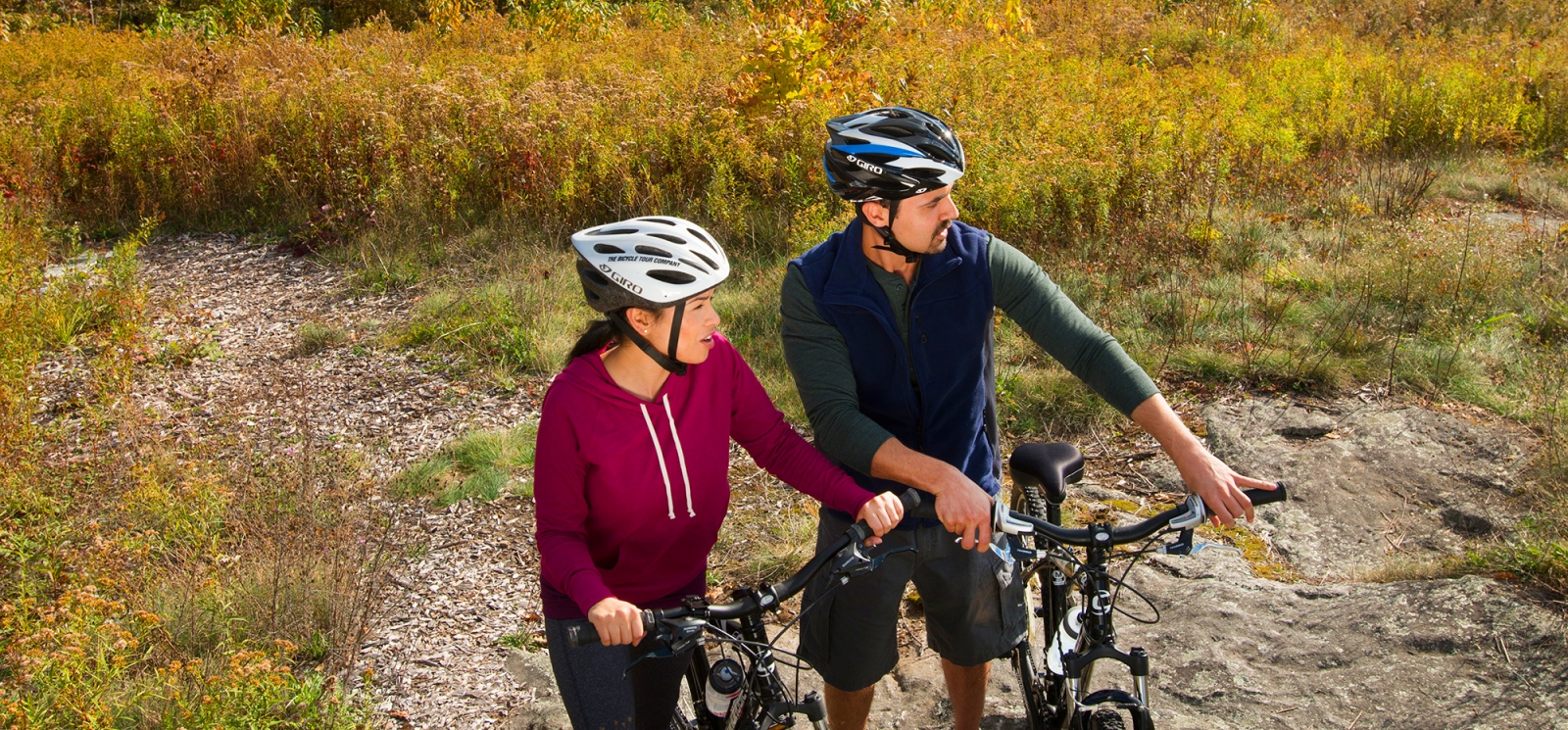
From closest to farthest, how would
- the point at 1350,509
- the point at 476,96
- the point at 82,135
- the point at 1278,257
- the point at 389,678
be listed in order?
the point at 389,678
the point at 1350,509
the point at 1278,257
the point at 476,96
the point at 82,135

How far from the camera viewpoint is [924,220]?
9.76 ft

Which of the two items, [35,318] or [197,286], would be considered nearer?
[35,318]

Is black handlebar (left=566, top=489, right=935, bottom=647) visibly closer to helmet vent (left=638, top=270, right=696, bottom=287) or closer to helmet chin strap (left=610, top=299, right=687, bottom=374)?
helmet chin strap (left=610, top=299, right=687, bottom=374)

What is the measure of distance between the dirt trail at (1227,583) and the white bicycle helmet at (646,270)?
206cm

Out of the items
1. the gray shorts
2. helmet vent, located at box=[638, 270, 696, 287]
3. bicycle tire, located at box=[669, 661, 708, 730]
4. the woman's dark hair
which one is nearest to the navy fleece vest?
the gray shorts

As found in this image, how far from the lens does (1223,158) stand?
8578 mm

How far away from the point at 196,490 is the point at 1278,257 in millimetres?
7375

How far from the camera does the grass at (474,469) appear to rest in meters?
5.75

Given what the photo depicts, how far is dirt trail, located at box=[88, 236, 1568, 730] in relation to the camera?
396cm

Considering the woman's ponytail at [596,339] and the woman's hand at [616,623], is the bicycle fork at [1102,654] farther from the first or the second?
the woman's ponytail at [596,339]

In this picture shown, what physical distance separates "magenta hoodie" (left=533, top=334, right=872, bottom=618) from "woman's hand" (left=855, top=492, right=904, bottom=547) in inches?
6.7

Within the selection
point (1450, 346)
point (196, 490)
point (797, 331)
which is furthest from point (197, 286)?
point (1450, 346)

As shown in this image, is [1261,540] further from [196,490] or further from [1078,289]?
[196,490]

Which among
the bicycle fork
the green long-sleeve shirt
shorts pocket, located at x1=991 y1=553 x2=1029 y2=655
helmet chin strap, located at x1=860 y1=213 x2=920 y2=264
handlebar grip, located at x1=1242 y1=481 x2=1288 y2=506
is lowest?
shorts pocket, located at x1=991 y1=553 x2=1029 y2=655
